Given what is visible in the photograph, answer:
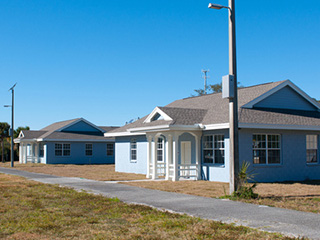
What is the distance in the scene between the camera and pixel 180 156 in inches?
854

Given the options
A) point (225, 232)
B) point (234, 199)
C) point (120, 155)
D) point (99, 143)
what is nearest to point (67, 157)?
point (99, 143)

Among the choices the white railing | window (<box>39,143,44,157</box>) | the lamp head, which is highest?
the lamp head

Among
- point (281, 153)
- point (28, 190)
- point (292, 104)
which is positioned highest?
point (292, 104)

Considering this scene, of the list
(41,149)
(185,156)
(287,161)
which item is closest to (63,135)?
(41,149)

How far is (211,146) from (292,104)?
555 cm

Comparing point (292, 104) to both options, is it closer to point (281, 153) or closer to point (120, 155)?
point (281, 153)

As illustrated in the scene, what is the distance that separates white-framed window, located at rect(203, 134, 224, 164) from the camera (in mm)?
19336

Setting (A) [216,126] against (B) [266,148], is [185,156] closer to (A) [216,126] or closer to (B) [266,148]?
(A) [216,126]

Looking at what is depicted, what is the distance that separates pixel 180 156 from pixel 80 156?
23.5 meters

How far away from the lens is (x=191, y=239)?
7.18 metres

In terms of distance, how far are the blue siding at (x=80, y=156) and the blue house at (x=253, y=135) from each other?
71.0 feet

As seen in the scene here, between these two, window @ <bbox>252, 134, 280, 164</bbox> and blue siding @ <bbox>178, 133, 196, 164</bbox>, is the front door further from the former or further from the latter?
window @ <bbox>252, 134, 280, 164</bbox>

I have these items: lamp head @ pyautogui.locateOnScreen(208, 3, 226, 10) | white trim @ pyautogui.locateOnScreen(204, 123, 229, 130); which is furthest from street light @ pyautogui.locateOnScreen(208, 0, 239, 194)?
white trim @ pyautogui.locateOnScreen(204, 123, 229, 130)

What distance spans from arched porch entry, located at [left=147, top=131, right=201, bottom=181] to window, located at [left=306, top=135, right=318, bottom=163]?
19.0 feet
